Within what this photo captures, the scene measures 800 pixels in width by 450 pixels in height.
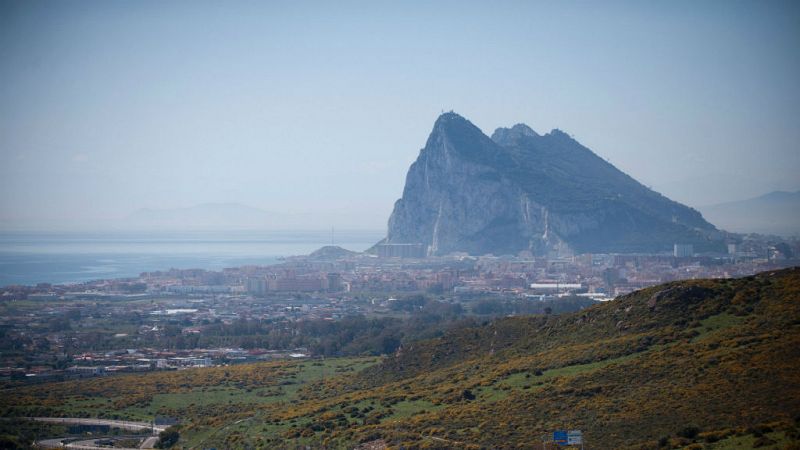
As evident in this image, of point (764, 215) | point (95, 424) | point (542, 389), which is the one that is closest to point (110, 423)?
point (95, 424)

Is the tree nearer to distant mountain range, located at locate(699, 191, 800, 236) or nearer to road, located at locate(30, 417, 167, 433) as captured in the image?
road, located at locate(30, 417, 167, 433)

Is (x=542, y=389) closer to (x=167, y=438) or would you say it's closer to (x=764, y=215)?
(x=167, y=438)

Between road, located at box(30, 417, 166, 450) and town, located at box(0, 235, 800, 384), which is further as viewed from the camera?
town, located at box(0, 235, 800, 384)

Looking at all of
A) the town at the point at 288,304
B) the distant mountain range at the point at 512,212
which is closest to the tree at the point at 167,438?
the town at the point at 288,304

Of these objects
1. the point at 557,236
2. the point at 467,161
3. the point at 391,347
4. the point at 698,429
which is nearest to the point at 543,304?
the point at 391,347

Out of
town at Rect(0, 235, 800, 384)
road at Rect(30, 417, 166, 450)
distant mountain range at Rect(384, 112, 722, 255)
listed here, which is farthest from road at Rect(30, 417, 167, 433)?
distant mountain range at Rect(384, 112, 722, 255)
